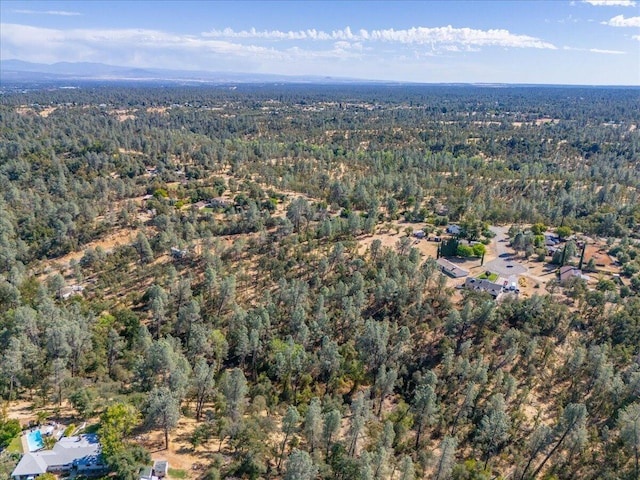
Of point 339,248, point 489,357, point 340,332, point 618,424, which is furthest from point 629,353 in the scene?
point 339,248

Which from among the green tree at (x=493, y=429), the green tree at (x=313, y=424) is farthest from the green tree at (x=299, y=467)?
the green tree at (x=493, y=429)

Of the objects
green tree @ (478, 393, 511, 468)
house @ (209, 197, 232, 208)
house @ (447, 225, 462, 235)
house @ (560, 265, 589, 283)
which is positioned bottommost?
green tree @ (478, 393, 511, 468)

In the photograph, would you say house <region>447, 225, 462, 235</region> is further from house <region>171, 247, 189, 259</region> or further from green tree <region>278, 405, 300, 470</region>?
green tree <region>278, 405, 300, 470</region>

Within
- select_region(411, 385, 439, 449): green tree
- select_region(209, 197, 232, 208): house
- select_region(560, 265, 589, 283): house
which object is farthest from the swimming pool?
select_region(560, 265, 589, 283): house

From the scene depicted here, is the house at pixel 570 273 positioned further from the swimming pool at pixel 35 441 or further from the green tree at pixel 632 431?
the swimming pool at pixel 35 441

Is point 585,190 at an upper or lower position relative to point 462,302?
upper

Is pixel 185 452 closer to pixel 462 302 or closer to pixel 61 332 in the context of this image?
pixel 61 332
